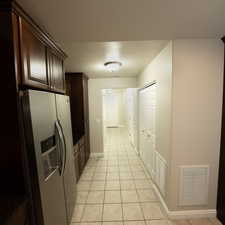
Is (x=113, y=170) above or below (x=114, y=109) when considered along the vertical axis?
below

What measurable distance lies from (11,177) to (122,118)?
877cm

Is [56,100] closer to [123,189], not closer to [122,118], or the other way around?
[123,189]

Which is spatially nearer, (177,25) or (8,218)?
(8,218)

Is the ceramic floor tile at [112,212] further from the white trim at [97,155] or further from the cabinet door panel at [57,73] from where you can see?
the white trim at [97,155]

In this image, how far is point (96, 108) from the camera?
427 cm

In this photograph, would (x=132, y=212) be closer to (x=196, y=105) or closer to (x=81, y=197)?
(x=81, y=197)

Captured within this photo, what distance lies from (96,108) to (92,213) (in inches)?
109

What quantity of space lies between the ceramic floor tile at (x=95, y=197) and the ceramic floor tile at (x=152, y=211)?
71cm

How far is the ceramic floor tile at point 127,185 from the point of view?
8.64 feet

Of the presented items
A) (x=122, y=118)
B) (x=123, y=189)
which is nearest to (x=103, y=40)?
(x=123, y=189)

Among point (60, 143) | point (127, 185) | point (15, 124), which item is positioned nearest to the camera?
point (15, 124)

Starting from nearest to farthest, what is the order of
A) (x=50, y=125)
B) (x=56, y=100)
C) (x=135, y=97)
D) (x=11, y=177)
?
1. (x=11, y=177)
2. (x=50, y=125)
3. (x=56, y=100)
4. (x=135, y=97)

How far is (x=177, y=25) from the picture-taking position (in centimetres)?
148

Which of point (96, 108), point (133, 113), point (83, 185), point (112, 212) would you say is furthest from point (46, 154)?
point (133, 113)
